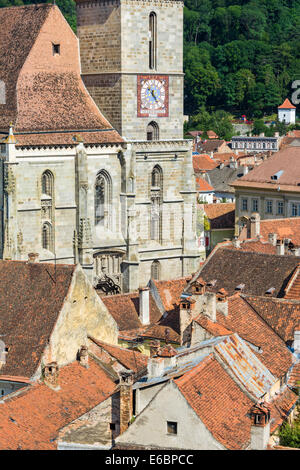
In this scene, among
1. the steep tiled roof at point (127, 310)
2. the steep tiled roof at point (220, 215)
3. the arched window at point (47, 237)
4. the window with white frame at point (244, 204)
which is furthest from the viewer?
the steep tiled roof at point (220, 215)

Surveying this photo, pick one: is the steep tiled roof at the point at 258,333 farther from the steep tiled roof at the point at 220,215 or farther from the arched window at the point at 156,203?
the steep tiled roof at the point at 220,215

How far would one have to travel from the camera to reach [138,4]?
241 feet

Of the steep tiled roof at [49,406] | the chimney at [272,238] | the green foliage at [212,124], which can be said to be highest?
the green foliage at [212,124]

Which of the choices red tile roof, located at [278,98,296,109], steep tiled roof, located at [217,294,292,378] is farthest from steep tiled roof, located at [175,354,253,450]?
red tile roof, located at [278,98,296,109]

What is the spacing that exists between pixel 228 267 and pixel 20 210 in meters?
15.9

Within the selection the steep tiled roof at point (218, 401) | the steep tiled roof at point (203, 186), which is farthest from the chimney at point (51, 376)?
the steep tiled roof at point (203, 186)

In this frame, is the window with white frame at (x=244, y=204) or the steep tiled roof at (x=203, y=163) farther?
the steep tiled roof at (x=203, y=163)

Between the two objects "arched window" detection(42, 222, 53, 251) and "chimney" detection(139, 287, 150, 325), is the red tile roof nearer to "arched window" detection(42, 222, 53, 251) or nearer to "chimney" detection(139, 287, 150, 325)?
"arched window" detection(42, 222, 53, 251)

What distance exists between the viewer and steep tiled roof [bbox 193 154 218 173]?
14050 centimetres

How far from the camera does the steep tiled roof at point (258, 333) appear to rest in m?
43.5

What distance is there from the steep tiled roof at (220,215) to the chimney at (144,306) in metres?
40.8

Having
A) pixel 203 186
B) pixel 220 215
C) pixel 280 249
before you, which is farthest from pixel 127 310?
pixel 203 186
